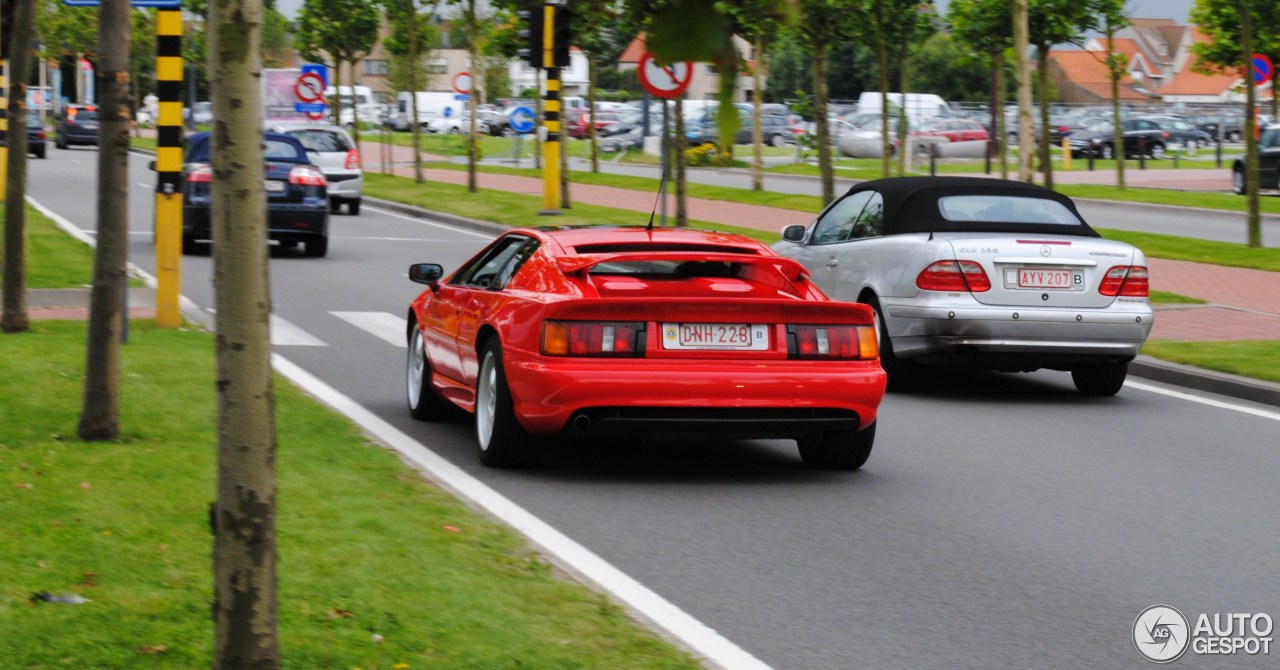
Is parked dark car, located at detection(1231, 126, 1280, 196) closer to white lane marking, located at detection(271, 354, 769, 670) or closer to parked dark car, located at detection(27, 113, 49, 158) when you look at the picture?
white lane marking, located at detection(271, 354, 769, 670)

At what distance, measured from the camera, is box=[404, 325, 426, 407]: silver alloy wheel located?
405 inches

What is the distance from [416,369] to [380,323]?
5069mm

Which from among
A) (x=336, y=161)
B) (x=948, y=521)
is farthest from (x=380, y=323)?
(x=336, y=161)

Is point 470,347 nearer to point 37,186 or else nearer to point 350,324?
point 350,324

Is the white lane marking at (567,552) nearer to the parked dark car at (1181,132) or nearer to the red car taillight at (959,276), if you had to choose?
the red car taillight at (959,276)

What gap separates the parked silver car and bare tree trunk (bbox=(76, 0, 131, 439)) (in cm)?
2198

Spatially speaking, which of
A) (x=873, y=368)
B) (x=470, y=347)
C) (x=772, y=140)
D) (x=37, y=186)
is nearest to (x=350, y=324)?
(x=470, y=347)

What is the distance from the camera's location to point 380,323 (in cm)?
1547

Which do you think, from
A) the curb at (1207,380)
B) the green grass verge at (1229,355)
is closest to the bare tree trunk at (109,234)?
the curb at (1207,380)

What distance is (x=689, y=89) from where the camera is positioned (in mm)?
2811

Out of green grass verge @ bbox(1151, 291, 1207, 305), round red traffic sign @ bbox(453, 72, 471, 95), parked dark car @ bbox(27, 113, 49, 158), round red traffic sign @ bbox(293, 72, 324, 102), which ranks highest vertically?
round red traffic sign @ bbox(453, 72, 471, 95)

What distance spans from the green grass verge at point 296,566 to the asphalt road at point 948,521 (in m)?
0.51

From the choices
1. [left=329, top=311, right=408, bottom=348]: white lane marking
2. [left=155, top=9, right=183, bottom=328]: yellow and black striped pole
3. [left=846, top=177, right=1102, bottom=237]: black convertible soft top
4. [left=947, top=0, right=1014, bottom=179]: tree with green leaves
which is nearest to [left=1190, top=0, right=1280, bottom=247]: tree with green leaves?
[left=947, top=0, right=1014, bottom=179]: tree with green leaves

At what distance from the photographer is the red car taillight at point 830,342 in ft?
27.5
